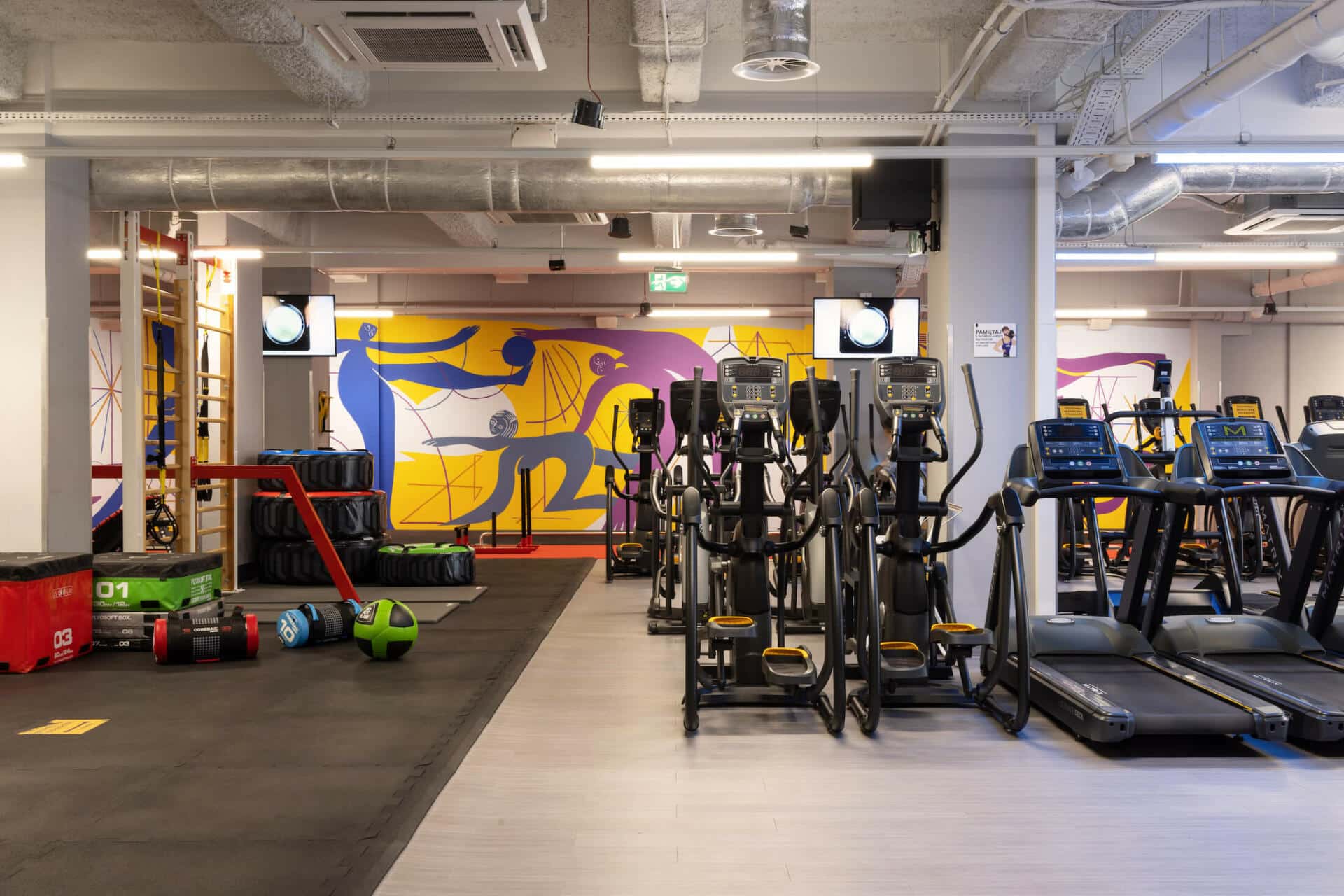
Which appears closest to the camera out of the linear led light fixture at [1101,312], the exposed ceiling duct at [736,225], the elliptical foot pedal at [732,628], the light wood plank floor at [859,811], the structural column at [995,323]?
the light wood plank floor at [859,811]

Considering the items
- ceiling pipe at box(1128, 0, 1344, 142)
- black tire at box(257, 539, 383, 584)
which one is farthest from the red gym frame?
ceiling pipe at box(1128, 0, 1344, 142)

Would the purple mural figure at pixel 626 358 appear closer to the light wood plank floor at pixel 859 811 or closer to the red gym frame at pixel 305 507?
the red gym frame at pixel 305 507

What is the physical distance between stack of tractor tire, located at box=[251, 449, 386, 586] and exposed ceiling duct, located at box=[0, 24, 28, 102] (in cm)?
353

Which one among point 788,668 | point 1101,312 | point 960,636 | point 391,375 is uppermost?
point 1101,312

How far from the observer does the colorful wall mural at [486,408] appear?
49.0ft

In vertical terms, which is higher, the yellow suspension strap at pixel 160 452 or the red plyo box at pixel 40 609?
the yellow suspension strap at pixel 160 452

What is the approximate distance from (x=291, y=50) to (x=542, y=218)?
491cm

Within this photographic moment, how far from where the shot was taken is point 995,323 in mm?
6945

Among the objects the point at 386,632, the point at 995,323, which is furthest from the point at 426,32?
the point at 995,323

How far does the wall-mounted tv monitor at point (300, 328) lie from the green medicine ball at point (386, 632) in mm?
5000

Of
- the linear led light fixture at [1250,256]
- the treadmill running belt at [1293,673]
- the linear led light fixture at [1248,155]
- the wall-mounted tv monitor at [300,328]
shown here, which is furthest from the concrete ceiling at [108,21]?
the linear led light fixture at [1250,256]

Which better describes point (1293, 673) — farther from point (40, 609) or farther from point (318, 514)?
point (318, 514)

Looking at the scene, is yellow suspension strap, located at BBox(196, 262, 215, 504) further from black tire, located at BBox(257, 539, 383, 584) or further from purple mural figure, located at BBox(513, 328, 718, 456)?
purple mural figure, located at BBox(513, 328, 718, 456)

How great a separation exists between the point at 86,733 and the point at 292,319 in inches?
257
